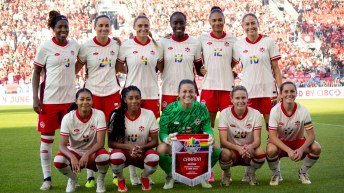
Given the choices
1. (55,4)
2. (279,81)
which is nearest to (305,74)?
(55,4)

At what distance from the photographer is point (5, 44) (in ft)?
110

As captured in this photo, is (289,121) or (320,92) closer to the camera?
(289,121)

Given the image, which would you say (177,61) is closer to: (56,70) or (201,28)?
(56,70)

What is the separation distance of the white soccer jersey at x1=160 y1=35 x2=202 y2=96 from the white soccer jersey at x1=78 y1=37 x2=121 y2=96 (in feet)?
1.99

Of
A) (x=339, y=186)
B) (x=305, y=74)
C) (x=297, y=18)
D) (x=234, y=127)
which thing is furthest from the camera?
(x=297, y=18)

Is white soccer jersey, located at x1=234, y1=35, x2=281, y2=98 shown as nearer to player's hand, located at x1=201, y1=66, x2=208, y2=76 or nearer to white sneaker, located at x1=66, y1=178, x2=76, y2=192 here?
player's hand, located at x1=201, y1=66, x2=208, y2=76

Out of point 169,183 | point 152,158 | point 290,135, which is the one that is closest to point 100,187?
point 152,158

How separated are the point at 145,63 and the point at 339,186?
2.57 m

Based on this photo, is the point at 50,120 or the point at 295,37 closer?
the point at 50,120

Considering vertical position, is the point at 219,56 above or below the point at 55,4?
below

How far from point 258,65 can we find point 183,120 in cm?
131

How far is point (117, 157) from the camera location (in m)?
6.60

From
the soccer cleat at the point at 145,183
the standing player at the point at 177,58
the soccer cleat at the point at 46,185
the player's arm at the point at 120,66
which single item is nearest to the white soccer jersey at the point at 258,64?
the standing player at the point at 177,58

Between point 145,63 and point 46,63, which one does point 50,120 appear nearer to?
point 46,63
